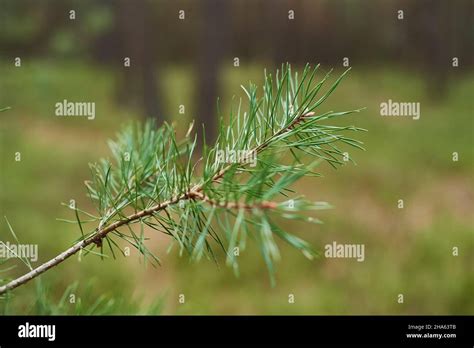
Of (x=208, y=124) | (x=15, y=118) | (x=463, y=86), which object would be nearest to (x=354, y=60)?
(x=463, y=86)

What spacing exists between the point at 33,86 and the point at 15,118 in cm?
169

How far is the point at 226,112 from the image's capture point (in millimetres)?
6348

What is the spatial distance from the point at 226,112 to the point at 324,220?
110 inches

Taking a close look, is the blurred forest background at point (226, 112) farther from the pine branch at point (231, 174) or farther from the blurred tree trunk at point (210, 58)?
the pine branch at point (231, 174)

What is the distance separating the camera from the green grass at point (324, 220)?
325cm

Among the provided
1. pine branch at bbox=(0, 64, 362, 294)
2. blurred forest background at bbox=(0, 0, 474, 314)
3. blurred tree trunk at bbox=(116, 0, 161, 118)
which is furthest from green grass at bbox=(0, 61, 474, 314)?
pine branch at bbox=(0, 64, 362, 294)

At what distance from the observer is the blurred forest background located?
3268 mm

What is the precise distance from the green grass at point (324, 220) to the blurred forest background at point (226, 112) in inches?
0.5

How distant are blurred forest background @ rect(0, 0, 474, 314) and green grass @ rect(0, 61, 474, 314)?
13 millimetres

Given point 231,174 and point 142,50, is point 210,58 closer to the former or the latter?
point 142,50

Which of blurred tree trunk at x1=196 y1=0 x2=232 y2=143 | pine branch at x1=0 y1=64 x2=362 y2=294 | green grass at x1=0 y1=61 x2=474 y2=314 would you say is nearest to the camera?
pine branch at x1=0 y1=64 x2=362 y2=294

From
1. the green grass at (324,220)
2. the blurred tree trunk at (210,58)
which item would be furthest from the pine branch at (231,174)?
the blurred tree trunk at (210,58)

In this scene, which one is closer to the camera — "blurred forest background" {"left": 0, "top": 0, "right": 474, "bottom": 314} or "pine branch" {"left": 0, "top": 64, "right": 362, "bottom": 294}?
"pine branch" {"left": 0, "top": 64, "right": 362, "bottom": 294}

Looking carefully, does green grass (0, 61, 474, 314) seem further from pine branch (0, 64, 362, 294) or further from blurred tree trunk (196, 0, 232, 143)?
pine branch (0, 64, 362, 294)
